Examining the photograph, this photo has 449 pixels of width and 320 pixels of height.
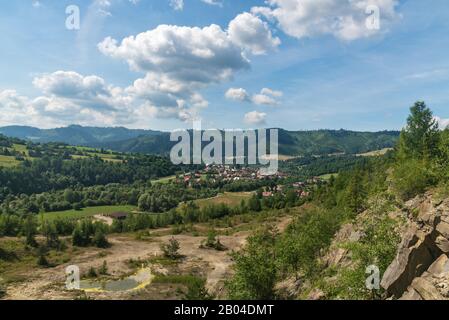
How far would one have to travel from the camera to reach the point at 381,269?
22.8 meters

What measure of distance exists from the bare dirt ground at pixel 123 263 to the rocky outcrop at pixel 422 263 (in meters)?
21.2

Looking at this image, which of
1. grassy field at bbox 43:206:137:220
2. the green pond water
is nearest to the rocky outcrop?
the green pond water

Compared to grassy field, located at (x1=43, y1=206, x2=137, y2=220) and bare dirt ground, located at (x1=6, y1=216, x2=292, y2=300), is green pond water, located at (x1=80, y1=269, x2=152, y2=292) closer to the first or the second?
bare dirt ground, located at (x1=6, y1=216, x2=292, y2=300)

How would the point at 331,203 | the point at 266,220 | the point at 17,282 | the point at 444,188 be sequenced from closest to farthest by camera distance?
1. the point at 444,188
2. the point at 17,282
3. the point at 331,203
4. the point at 266,220

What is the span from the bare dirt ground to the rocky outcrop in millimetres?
21200

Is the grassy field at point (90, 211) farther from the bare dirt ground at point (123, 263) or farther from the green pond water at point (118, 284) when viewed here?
the green pond water at point (118, 284)

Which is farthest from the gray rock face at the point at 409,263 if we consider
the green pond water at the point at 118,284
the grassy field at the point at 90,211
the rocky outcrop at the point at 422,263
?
the grassy field at the point at 90,211

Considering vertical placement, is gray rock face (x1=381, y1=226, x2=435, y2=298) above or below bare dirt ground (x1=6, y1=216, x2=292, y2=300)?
above

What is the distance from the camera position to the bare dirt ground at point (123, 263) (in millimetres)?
46594

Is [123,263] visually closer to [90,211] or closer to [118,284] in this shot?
[118,284]

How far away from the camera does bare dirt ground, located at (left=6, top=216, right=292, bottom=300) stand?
4659 cm
